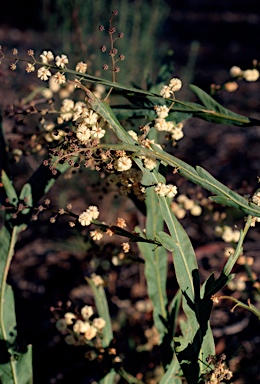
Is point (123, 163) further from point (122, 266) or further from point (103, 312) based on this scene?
point (122, 266)

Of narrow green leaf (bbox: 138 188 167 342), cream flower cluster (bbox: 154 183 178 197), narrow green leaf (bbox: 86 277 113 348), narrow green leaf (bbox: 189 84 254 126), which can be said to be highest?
narrow green leaf (bbox: 189 84 254 126)

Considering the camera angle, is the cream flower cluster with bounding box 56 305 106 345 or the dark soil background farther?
the dark soil background

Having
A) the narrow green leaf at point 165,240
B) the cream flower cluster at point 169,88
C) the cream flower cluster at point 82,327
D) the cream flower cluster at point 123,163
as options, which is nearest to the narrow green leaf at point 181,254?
the narrow green leaf at point 165,240

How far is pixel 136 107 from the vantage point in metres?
1.30

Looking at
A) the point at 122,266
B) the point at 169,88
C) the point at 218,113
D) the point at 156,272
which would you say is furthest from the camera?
the point at 122,266

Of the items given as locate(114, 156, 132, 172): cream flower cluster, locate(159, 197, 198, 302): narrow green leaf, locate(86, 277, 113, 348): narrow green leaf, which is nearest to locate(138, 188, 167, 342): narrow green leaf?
locate(86, 277, 113, 348): narrow green leaf

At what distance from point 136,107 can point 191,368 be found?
26.8 inches

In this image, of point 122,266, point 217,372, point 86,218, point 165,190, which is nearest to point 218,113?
point 165,190

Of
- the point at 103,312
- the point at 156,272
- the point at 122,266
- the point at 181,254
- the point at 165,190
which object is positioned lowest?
the point at 122,266

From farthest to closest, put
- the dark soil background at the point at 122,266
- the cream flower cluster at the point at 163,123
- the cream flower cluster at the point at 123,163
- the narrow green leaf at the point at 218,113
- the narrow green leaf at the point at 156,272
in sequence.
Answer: the dark soil background at the point at 122,266
the narrow green leaf at the point at 156,272
the narrow green leaf at the point at 218,113
the cream flower cluster at the point at 163,123
the cream flower cluster at the point at 123,163

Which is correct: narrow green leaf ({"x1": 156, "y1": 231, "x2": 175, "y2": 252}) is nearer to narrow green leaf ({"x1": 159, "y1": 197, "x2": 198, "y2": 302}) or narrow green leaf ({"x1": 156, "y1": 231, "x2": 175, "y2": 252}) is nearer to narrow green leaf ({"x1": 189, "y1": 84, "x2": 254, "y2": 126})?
narrow green leaf ({"x1": 159, "y1": 197, "x2": 198, "y2": 302})

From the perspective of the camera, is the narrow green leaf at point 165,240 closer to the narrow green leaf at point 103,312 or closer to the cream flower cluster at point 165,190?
the cream flower cluster at point 165,190

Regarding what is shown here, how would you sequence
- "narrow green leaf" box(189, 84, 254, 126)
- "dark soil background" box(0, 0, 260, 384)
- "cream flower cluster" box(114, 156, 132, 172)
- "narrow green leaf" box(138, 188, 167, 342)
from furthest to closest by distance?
"dark soil background" box(0, 0, 260, 384) < "narrow green leaf" box(138, 188, 167, 342) < "narrow green leaf" box(189, 84, 254, 126) < "cream flower cluster" box(114, 156, 132, 172)

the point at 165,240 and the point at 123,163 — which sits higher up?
the point at 123,163
